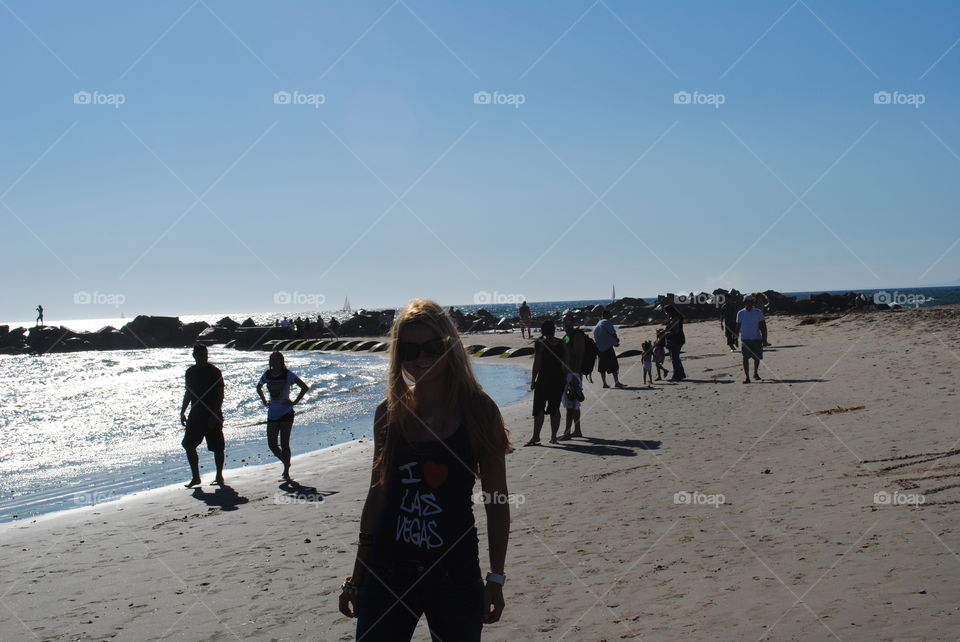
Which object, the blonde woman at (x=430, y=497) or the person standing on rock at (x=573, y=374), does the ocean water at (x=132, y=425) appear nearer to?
the person standing on rock at (x=573, y=374)

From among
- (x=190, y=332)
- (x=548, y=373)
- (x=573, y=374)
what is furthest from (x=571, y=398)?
(x=190, y=332)

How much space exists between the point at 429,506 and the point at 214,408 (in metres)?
8.72

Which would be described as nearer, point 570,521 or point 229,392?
point 570,521

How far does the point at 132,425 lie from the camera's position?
2073 cm

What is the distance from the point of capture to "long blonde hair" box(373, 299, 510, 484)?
10.1 feet

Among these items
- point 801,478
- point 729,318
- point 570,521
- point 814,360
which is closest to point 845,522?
point 801,478

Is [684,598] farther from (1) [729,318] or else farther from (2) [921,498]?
(1) [729,318]

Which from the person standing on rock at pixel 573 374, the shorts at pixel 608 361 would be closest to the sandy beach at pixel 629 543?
the person standing on rock at pixel 573 374

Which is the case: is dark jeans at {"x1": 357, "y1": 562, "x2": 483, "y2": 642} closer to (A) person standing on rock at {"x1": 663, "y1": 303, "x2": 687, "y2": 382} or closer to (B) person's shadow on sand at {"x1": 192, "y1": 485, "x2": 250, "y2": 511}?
(B) person's shadow on sand at {"x1": 192, "y1": 485, "x2": 250, "y2": 511}

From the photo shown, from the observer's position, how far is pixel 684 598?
5.23 m

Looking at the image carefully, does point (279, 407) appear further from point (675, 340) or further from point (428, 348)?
point (675, 340)

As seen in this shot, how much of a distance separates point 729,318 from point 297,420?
46.1 ft

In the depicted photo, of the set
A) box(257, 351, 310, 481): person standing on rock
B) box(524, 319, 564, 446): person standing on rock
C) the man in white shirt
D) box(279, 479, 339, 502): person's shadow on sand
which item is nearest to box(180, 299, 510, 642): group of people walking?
box(279, 479, 339, 502): person's shadow on sand

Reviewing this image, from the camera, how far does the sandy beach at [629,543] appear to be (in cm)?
499
